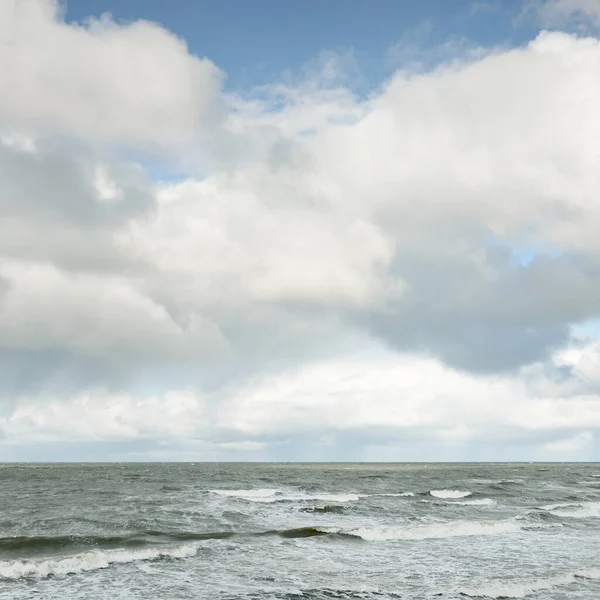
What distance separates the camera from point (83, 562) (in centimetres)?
2205

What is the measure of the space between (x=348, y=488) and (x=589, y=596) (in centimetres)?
4807

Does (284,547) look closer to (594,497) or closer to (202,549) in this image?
(202,549)

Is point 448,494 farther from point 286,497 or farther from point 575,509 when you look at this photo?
point 286,497

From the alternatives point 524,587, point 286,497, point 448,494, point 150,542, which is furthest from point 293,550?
point 448,494

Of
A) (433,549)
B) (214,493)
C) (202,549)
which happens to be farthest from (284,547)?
(214,493)

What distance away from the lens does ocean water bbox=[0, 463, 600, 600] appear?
17984mm

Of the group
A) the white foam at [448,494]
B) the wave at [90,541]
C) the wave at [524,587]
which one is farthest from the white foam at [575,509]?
the wave at [90,541]

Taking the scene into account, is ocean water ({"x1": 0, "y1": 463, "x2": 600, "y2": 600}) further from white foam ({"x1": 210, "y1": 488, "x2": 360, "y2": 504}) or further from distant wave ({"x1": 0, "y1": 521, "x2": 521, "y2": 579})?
white foam ({"x1": 210, "y1": 488, "x2": 360, "y2": 504})

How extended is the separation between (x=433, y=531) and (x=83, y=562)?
17.1m

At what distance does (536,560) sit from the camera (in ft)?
74.3

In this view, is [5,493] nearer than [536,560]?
No

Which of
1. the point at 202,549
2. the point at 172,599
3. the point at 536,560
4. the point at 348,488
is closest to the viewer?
the point at 172,599

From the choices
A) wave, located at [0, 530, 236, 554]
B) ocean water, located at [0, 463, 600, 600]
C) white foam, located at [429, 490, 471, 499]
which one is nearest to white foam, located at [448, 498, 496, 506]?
ocean water, located at [0, 463, 600, 600]

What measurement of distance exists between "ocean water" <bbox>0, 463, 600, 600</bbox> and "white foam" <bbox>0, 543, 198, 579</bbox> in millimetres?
64
